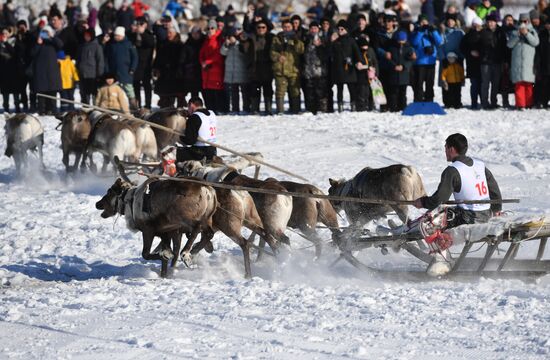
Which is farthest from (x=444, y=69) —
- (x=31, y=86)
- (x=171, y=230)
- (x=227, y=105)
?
(x=171, y=230)

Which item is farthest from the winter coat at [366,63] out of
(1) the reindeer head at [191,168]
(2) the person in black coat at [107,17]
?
(1) the reindeer head at [191,168]

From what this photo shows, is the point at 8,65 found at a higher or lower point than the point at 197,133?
higher

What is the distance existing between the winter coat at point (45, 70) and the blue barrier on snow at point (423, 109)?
21.9 feet

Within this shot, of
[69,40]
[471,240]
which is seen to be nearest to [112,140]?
[471,240]

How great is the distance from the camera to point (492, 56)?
1928cm

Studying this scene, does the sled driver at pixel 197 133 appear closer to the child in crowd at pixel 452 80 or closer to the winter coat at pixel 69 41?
the child in crowd at pixel 452 80

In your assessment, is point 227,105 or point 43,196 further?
point 227,105

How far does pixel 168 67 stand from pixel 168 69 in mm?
47

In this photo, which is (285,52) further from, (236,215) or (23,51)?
(236,215)

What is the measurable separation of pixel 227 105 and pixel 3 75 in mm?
4626

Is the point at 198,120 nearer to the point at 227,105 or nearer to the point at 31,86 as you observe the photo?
the point at 227,105

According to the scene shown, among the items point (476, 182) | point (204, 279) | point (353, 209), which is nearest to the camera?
point (476, 182)

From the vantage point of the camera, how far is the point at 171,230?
10.0m

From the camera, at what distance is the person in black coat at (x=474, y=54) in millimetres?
19375
